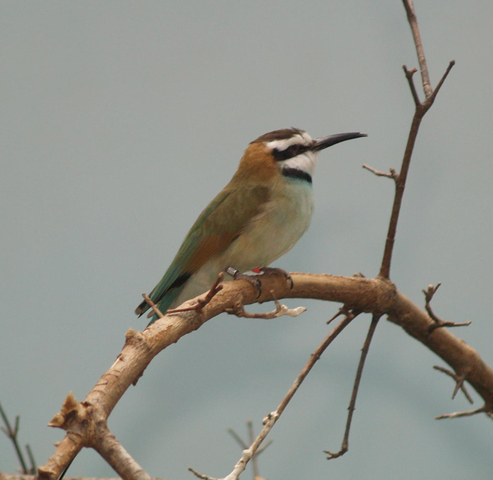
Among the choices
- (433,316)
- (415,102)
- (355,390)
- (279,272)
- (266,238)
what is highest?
(415,102)

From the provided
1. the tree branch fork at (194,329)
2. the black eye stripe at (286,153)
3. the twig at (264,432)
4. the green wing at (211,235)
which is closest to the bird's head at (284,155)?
the black eye stripe at (286,153)

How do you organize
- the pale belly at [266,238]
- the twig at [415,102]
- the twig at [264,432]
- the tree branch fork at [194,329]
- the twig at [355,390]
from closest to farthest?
the tree branch fork at [194,329] < the twig at [264,432] < the twig at [415,102] < the twig at [355,390] < the pale belly at [266,238]

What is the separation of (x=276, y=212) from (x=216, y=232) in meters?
0.20

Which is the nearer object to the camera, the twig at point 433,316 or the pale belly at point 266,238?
the twig at point 433,316

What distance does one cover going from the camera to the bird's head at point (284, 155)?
1.91 meters

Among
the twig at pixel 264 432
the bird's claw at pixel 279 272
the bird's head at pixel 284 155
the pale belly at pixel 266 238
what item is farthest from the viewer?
the bird's head at pixel 284 155

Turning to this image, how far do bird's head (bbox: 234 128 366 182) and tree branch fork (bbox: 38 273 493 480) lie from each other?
434mm

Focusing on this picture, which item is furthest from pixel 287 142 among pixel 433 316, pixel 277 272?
pixel 433 316

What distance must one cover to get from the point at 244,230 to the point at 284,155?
0.35m

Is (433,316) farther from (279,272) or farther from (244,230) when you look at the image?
(244,230)

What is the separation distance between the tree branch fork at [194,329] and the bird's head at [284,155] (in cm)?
43

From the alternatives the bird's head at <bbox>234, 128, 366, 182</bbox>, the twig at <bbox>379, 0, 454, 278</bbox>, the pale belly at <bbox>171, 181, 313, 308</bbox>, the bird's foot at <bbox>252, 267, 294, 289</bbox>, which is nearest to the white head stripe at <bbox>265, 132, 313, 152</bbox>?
the bird's head at <bbox>234, 128, 366, 182</bbox>

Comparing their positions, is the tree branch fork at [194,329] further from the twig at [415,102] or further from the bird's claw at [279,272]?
the twig at [415,102]

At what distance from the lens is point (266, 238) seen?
5.74 feet
